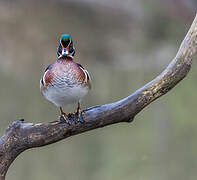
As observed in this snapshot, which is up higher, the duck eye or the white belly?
the duck eye

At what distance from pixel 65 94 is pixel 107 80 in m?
4.48

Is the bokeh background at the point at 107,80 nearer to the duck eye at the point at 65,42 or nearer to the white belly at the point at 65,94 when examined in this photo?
the white belly at the point at 65,94

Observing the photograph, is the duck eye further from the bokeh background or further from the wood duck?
the bokeh background

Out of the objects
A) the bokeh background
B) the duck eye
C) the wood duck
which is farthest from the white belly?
the bokeh background

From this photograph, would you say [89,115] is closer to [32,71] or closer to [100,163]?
[100,163]

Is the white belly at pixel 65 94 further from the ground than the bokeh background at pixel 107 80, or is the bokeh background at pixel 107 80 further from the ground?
the bokeh background at pixel 107 80

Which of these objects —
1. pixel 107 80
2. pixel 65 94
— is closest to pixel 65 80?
pixel 65 94

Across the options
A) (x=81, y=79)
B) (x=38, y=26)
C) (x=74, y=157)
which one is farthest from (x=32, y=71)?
(x=81, y=79)

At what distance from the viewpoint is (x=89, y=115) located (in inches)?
79.2

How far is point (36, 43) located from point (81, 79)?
5811 mm

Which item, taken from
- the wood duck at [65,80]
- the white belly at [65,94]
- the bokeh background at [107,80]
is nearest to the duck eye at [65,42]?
the wood duck at [65,80]

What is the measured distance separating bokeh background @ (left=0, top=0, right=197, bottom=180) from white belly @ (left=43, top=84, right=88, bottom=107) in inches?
82.2

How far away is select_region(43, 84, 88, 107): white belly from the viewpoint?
2.01 meters

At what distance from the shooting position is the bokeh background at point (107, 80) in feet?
14.2
